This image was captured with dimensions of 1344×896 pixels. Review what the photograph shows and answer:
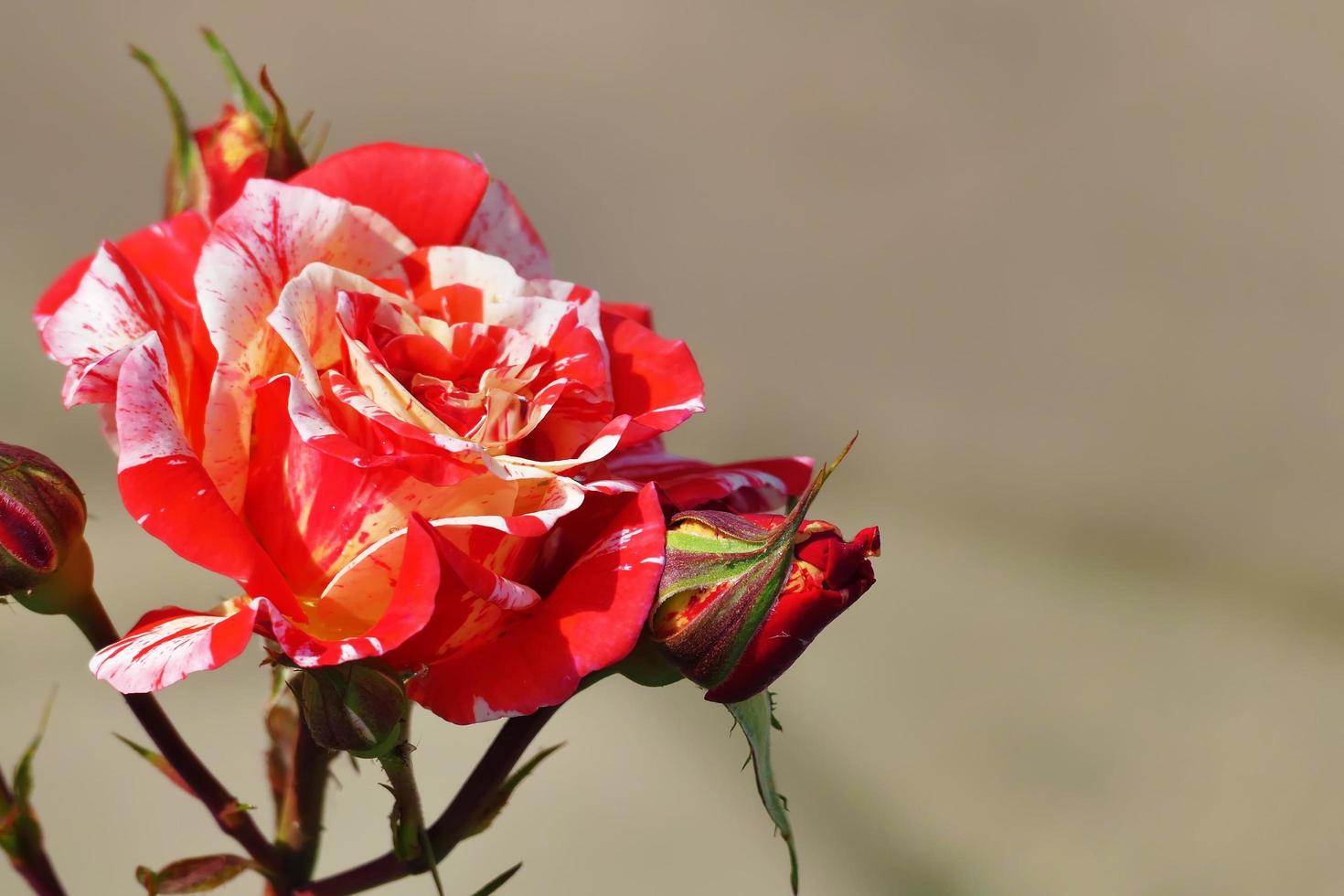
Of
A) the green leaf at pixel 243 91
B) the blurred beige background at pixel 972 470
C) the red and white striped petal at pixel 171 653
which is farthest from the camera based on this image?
the blurred beige background at pixel 972 470

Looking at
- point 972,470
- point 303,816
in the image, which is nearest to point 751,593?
point 303,816

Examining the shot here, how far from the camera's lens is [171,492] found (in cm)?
17

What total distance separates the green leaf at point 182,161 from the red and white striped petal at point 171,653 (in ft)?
0.43

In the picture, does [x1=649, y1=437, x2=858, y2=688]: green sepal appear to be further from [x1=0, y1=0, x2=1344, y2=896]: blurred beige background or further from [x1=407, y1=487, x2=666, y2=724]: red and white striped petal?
[x1=0, y1=0, x2=1344, y2=896]: blurred beige background

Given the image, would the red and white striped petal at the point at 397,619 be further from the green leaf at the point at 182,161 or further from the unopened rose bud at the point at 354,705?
the green leaf at the point at 182,161

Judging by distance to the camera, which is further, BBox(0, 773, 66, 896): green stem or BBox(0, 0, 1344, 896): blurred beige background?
BBox(0, 0, 1344, 896): blurred beige background

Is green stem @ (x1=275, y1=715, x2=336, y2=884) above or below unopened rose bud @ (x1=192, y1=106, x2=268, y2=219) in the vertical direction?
below

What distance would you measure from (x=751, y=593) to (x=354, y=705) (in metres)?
0.06

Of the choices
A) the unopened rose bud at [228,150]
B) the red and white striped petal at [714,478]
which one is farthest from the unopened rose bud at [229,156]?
the red and white striped petal at [714,478]

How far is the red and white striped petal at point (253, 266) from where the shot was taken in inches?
7.4

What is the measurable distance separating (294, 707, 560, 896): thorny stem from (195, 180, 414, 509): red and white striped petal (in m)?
0.06

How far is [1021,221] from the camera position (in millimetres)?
928

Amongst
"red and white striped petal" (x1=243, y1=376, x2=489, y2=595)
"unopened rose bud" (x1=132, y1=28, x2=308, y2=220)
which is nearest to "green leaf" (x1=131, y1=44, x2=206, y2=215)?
Answer: "unopened rose bud" (x1=132, y1=28, x2=308, y2=220)

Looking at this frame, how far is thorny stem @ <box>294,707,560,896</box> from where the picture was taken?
0.22m
